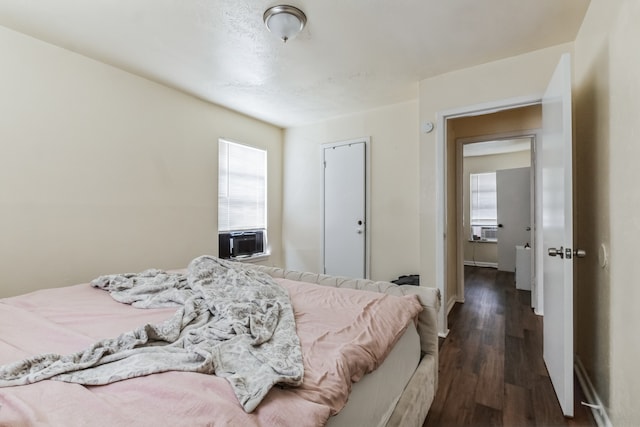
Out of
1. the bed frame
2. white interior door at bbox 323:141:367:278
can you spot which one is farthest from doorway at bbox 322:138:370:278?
the bed frame

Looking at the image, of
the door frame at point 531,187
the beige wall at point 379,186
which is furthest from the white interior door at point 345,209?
the door frame at point 531,187

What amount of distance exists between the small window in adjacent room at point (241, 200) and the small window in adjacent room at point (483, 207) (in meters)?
4.74

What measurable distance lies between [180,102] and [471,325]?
152 inches

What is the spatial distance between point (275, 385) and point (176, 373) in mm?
291

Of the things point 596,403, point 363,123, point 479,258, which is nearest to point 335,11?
point 363,123

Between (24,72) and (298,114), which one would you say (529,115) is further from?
(24,72)

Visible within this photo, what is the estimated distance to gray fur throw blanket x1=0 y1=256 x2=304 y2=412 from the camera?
83 centimetres

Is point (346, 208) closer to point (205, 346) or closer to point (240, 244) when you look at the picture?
point (240, 244)

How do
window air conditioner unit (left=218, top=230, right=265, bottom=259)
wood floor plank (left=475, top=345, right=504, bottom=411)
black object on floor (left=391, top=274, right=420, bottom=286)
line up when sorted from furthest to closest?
window air conditioner unit (left=218, top=230, right=265, bottom=259)
black object on floor (left=391, top=274, right=420, bottom=286)
wood floor plank (left=475, top=345, right=504, bottom=411)

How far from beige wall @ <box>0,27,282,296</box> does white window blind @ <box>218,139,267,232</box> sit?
0.21 meters

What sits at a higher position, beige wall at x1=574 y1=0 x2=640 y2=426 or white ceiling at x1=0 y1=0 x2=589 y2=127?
white ceiling at x1=0 y1=0 x2=589 y2=127

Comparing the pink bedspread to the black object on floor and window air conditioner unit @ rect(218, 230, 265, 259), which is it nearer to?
the black object on floor

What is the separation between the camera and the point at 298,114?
3912 mm

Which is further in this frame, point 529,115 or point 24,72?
point 529,115
